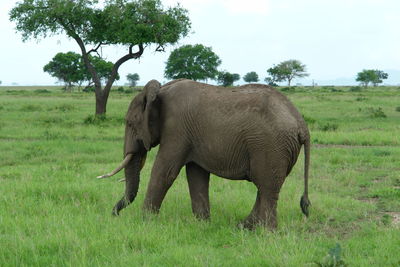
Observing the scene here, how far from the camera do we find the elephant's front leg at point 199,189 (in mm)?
6270

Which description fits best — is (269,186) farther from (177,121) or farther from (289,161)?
(177,121)

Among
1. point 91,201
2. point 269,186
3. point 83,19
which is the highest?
point 83,19

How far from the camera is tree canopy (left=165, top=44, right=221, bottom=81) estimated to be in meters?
72.5

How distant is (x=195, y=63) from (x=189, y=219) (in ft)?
227

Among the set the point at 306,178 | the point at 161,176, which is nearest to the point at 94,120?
the point at 161,176

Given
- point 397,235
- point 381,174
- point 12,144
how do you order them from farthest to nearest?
point 12,144, point 381,174, point 397,235

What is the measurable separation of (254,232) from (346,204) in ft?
7.14

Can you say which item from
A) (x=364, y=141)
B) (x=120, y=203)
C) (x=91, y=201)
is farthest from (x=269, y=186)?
(x=364, y=141)

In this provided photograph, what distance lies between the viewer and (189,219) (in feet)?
19.9

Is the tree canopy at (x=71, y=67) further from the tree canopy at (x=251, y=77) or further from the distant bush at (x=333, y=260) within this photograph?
the distant bush at (x=333, y=260)

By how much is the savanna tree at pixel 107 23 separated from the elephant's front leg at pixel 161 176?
16.3m

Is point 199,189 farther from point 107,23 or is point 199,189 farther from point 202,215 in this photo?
point 107,23

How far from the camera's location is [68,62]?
75812 mm

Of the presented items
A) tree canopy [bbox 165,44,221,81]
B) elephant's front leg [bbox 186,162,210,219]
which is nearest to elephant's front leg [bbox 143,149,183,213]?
elephant's front leg [bbox 186,162,210,219]
